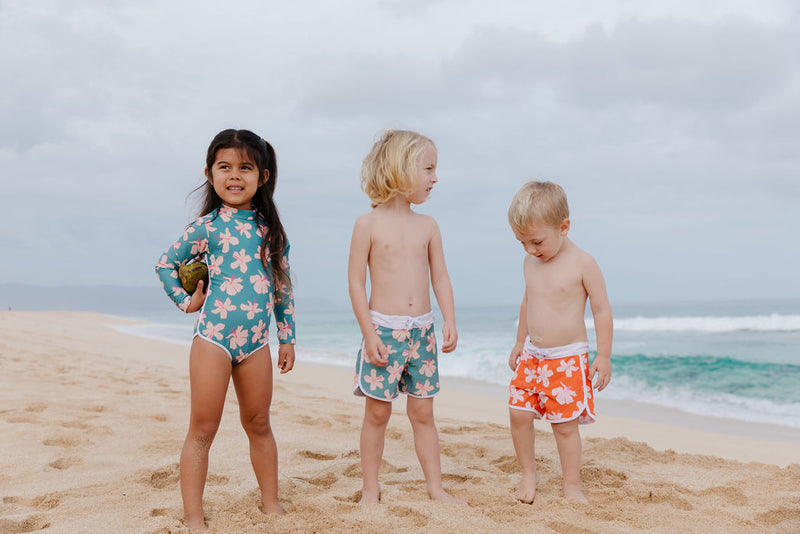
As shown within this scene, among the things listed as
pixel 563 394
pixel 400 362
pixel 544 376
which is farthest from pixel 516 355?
pixel 400 362

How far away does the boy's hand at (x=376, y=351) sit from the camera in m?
2.88

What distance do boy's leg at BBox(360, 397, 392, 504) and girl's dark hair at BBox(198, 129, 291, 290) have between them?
2.48ft

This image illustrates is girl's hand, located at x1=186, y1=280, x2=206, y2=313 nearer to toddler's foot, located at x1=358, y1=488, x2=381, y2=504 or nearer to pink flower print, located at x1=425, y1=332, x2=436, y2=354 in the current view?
pink flower print, located at x1=425, y1=332, x2=436, y2=354

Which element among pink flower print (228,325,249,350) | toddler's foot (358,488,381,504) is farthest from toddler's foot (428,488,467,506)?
pink flower print (228,325,249,350)

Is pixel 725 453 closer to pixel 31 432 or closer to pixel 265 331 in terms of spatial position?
pixel 265 331

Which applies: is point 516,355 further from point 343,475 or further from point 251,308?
point 251,308

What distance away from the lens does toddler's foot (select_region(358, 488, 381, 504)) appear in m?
→ 2.92

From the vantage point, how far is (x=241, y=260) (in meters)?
2.74

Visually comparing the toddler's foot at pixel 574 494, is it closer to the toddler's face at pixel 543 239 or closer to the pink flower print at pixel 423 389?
the pink flower print at pixel 423 389

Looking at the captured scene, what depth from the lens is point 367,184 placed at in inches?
124

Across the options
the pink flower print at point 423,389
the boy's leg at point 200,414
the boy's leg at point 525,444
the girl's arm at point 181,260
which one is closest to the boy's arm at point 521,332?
the boy's leg at point 525,444

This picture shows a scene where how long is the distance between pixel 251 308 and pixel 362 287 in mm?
572

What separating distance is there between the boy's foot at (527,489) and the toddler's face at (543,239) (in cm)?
115

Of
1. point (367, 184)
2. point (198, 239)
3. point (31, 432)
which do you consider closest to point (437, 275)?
point (367, 184)
